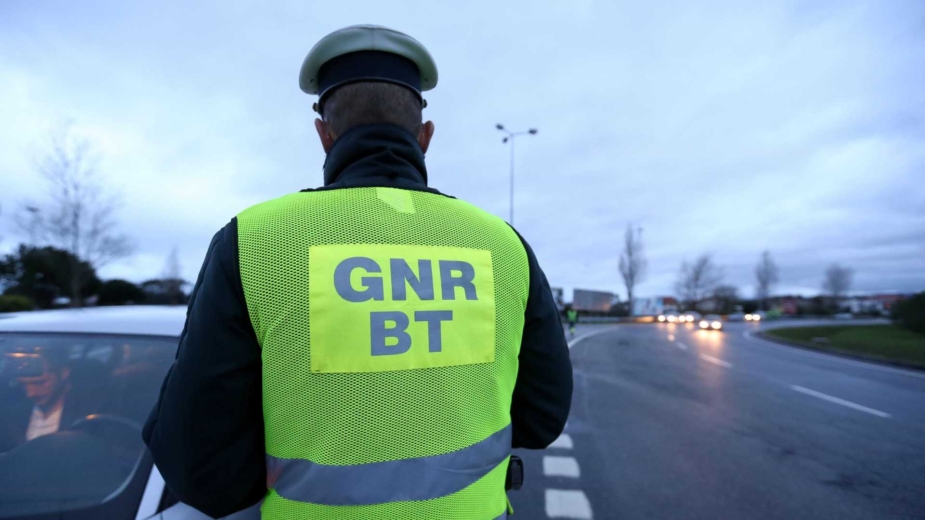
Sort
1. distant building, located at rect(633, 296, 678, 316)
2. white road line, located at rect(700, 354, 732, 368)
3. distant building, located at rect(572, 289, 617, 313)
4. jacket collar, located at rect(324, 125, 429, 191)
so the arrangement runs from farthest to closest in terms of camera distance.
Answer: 1. distant building, located at rect(633, 296, 678, 316)
2. distant building, located at rect(572, 289, 617, 313)
3. white road line, located at rect(700, 354, 732, 368)
4. jacket collar, located at rect(324, 125, 429, 191)

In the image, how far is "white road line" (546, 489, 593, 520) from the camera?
347 centimetres

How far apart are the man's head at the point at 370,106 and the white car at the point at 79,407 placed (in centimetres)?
131

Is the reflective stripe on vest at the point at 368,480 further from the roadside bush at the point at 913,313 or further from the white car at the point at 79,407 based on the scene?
the roadside bush at the point at 913,313

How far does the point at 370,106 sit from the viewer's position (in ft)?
4.68

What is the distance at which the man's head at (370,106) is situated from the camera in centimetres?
143

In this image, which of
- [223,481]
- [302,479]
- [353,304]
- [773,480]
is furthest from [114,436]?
[773,480]

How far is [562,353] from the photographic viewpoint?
1478 millimetres

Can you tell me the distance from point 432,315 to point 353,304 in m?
0.19

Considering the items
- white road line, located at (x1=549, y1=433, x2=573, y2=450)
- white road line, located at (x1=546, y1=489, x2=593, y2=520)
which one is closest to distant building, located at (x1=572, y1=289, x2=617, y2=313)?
white road line, located at (x1=549, y1=433, x2=573, y2=450)

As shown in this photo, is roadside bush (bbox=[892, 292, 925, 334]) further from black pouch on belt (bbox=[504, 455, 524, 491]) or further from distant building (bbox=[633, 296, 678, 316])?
distant building (bbox=[633, 296, 678, 316])

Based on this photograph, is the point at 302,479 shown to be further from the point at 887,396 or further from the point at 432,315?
the point at 887,396

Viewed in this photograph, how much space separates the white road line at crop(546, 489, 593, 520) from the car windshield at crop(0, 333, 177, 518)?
270 cm

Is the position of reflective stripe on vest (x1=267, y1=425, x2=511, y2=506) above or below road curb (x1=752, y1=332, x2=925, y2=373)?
above

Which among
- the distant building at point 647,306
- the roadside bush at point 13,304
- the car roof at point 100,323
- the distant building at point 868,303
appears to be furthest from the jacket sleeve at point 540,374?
the distant building at point 868,303
